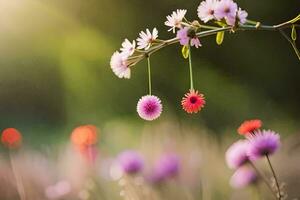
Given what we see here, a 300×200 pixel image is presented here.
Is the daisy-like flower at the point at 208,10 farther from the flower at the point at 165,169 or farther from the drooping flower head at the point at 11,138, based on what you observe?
the drooping flower head at the point at 11,138

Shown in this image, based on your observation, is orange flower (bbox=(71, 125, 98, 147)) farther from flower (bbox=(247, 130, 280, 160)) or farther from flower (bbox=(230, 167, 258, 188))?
flower (bbox=(247, 130, 280, 160))

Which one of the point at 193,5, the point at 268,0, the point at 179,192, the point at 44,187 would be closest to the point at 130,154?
the point at 179,192

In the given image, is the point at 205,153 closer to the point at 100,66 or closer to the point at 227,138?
the point at 227,138

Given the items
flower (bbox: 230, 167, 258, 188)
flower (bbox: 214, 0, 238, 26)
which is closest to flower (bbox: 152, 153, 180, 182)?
flower (bbox: 230, 167, 258, 188)

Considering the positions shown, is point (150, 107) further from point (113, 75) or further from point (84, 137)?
point (113, 75)

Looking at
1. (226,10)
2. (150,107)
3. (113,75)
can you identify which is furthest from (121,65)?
(113,75)

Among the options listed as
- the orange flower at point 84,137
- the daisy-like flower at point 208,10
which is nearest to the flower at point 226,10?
the daisy-like flower at point 208,10
